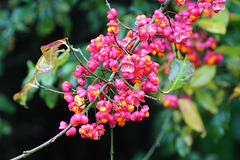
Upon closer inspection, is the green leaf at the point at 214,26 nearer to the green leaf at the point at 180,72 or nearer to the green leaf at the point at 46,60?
the green leaf at the point at 180,72

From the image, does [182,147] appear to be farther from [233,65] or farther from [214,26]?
[214,26]

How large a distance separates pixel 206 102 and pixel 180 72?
0.62m

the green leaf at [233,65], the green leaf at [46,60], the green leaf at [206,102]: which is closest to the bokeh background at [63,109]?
the green leaf at [233,65]

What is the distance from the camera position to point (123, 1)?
2.31m

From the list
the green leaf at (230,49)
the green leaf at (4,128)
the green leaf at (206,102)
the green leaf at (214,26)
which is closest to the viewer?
the green leaf at (214,26)

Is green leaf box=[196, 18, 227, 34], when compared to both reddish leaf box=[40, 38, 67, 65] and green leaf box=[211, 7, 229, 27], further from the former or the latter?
reddish leaf box=[40, 38, 67, 65]

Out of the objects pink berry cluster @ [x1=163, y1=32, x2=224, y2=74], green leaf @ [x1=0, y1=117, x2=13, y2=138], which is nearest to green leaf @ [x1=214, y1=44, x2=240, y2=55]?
pink berry cluster @ [x1=163, y1=32, x2=224, y2=74]

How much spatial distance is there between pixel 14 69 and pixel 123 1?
1.13 m

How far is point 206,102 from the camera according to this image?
5.05ft

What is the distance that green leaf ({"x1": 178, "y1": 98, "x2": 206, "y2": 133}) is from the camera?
141 cm

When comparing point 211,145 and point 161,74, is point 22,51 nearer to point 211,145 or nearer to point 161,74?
point 161,74

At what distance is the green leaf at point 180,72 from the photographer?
3.24 ft

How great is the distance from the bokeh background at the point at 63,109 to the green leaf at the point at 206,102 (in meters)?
0.11

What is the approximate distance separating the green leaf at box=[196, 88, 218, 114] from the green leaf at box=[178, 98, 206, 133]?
0.27 ft
